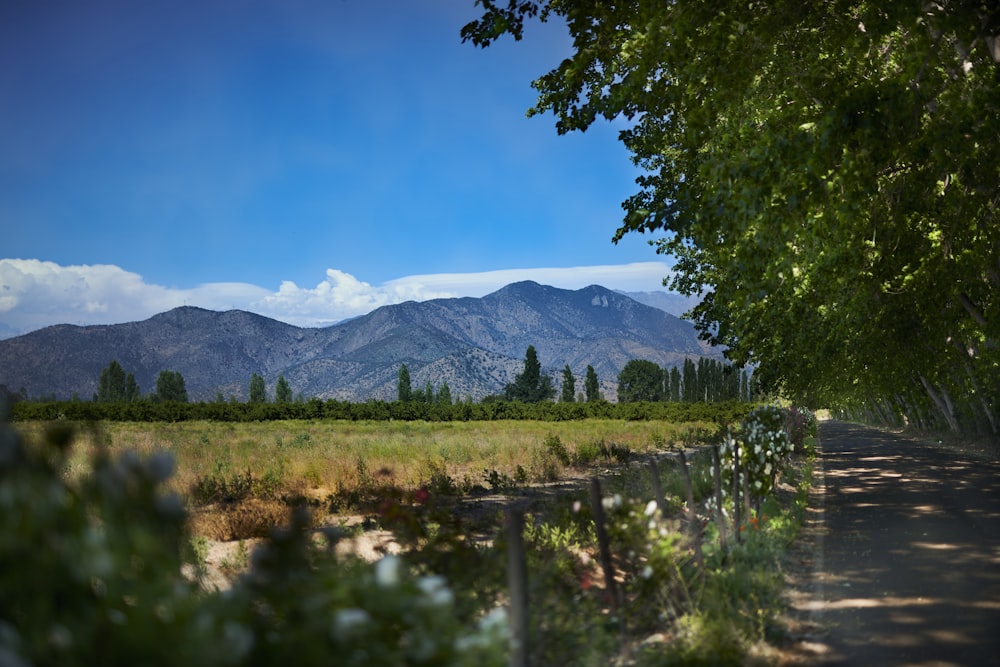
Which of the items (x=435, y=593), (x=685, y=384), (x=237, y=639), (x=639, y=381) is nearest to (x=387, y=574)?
(x=435, y=593)

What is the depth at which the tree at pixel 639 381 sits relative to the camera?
502 feet

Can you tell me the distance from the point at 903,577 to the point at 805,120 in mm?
6084

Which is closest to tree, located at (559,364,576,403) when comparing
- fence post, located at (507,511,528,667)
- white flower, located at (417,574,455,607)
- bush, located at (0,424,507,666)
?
fence post, located at (507,511,528,667)

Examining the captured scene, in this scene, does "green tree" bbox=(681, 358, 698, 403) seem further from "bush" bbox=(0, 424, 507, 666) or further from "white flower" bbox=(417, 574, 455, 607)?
"bush" bbox=(0, 424, 507, 666)

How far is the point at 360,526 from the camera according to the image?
11.3 m

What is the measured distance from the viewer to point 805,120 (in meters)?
10.3

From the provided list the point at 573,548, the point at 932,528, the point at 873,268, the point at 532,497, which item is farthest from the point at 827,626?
the point at 873,268

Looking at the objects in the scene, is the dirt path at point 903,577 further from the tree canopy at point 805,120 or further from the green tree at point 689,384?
the green tree at point 689,384

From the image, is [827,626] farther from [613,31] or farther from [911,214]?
[911,214]

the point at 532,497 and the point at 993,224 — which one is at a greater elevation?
the point at 993,224

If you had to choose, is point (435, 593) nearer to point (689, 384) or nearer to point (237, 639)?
point (237, 639)

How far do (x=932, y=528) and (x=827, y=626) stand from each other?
5.63m

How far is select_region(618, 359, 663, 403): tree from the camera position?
153038mm

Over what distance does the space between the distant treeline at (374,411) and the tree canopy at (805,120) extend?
4850cm
